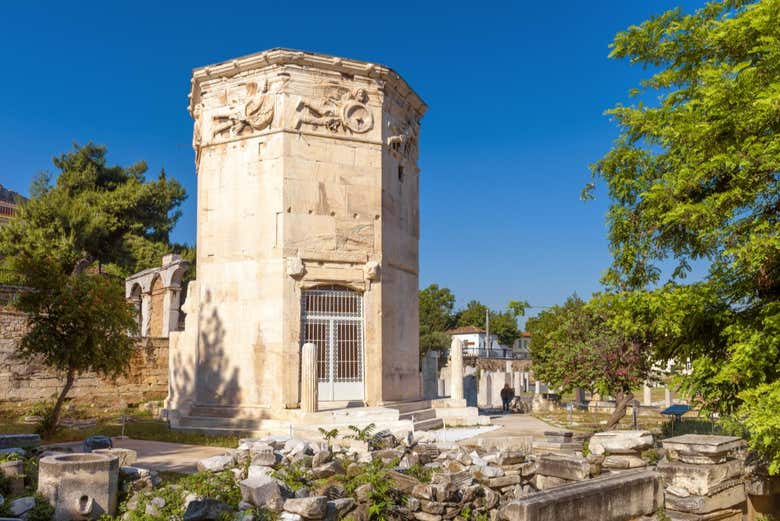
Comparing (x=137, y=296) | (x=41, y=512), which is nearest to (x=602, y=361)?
(x=41, y=512)

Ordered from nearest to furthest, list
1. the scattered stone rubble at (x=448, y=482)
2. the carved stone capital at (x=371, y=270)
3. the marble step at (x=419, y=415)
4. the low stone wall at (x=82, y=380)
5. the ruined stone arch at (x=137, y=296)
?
the scattered stone rubble at (x=448, y=482) → the marble step at (x=419, y=415) → the carved stone capital at (x=371, y=270) → the low stone wall at (x=82, y=380) → the ruined stone arch at (x=137, y=296)

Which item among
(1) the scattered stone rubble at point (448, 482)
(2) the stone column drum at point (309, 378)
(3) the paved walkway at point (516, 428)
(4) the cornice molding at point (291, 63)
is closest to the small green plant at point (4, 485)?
(1) the scattered stone rubble at point (448, 482)

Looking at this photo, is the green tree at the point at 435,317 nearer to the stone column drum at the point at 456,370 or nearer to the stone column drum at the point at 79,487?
the stone column drum at the point at 456,370

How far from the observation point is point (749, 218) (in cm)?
833

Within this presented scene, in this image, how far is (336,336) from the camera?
15.8m

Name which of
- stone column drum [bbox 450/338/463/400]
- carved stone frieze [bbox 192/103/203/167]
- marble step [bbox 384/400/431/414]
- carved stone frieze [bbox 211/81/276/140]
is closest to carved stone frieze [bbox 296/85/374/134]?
carved stone frieze [bbox 211/81/276/140]

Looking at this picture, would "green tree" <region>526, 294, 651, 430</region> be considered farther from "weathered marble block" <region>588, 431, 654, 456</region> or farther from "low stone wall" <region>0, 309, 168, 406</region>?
"low stone wall" <region>0, 309, 168, 406</region>

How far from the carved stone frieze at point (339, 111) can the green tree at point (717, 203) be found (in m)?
7.30

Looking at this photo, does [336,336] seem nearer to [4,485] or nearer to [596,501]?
[4,485]

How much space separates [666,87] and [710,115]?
3320mm

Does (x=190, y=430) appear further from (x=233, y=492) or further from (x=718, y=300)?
(x=718, y=300)

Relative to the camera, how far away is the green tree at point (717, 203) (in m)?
7.68

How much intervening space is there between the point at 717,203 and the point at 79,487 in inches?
342

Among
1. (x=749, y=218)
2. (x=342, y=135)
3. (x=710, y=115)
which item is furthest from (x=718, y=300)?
(x=342, y=135)
